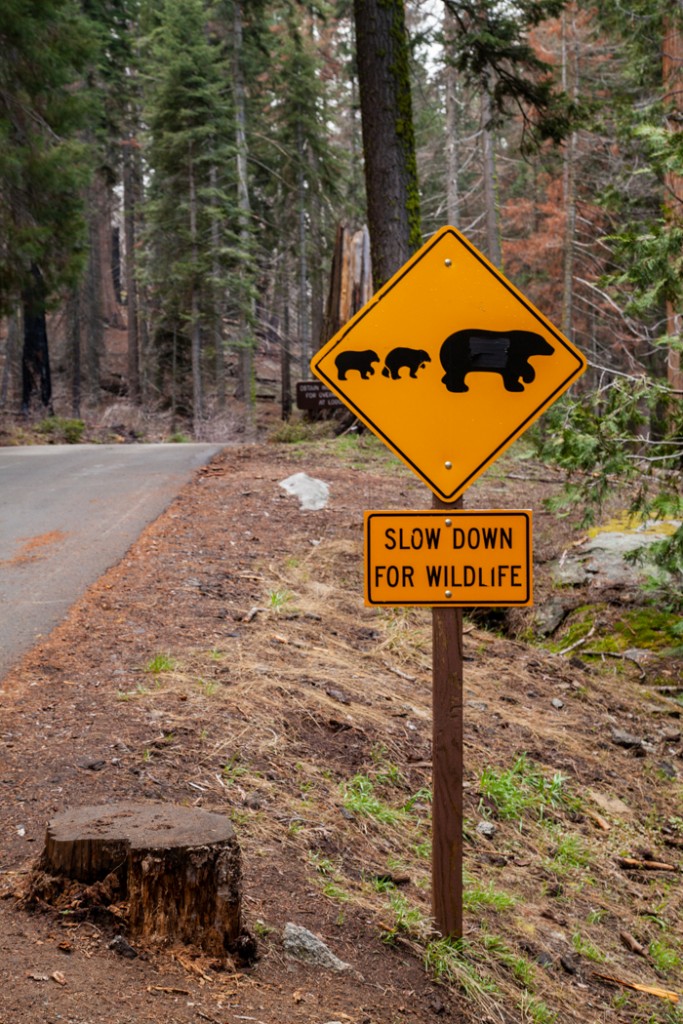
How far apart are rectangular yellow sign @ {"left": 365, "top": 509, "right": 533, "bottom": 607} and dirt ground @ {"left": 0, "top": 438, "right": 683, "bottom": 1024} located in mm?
1341

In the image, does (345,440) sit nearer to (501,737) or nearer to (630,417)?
(630,417)

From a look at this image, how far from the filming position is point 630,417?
7.84m

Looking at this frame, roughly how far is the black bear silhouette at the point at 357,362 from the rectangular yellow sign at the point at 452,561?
51 cm

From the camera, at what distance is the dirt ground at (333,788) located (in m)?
3.38

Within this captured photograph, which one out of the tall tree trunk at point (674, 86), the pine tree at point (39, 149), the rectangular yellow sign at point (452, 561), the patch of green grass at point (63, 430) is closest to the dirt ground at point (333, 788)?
the rectangular yellow sign at point (452, 561)

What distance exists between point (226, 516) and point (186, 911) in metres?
6.52

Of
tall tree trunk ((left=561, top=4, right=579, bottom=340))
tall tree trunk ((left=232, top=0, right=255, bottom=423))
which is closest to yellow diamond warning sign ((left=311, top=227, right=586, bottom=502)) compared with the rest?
tall tree trunk ((left=561, top=4, right=579, bottom=340))

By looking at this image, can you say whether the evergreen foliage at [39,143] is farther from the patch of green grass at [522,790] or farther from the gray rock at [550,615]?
the patch of green grass at [522,790]

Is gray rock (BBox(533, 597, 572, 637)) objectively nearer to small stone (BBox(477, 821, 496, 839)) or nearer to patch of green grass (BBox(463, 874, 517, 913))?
small stone (BBox(477, 821, 496, 839))

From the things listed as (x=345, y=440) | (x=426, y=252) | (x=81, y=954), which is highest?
(x=426, y=252)

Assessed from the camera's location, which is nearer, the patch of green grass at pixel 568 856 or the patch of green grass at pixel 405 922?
the patch of green grass at pixel 405 922

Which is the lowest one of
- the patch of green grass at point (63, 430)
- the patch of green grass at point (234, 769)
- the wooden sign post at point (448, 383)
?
the patch of green grass at point (234, 769)

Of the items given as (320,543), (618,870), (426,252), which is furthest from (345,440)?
(426,252)

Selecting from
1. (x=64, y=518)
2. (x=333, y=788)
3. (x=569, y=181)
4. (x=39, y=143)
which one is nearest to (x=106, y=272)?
(x=569, y=181)
